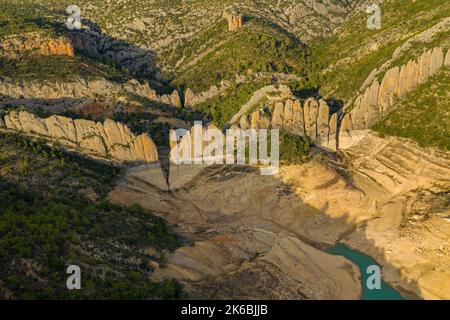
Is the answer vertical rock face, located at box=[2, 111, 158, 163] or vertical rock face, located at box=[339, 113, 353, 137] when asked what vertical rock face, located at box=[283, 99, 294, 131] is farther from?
vertical rock face, located at box=[2, 111, 158, 163]

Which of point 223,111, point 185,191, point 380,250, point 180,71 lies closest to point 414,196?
point 380,250

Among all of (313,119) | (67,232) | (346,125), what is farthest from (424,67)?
(67,232)

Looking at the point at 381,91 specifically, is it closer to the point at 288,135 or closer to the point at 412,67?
the point at 412,67

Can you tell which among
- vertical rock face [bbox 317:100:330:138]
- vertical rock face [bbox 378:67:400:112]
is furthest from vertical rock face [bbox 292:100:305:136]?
vertical rock face [bbox 378:67:400:112]

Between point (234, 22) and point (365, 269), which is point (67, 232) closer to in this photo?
point (365, 269)

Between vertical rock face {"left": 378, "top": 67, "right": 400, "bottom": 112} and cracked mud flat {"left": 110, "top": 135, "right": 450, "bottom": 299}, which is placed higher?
vertical rock face {"left": 378, "top": 67, "right": 400, "bottom": 112}

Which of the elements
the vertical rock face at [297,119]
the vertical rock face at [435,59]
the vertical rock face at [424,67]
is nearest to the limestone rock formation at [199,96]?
the vertical rock face at [297,119]

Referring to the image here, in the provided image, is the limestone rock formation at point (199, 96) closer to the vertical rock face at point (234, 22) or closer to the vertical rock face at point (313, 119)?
the vertical rock face at point (234, 22)
